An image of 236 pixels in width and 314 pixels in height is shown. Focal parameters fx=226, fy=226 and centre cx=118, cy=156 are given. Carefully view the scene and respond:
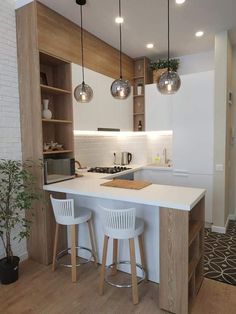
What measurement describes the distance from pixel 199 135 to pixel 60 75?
2.23 meters

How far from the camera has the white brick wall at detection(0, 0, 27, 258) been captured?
2.49 metres

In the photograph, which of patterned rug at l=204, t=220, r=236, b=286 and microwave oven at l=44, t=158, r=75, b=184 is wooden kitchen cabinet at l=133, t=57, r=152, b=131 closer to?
microwave oven at l=44, t=158, r=75, b=184

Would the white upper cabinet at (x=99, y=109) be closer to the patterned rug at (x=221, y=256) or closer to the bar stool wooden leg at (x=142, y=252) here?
the bar stool wooden leg at (x=142, y=252)

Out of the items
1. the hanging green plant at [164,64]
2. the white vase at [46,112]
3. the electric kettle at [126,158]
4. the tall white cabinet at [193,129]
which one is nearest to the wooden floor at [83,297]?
the tall white cabinet at [193,129]

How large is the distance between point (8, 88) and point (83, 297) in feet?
7.61

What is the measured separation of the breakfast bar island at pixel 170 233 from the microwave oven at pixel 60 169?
9.0 inches

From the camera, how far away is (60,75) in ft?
9.61

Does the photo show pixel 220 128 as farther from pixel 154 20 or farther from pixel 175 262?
pixel 175 262

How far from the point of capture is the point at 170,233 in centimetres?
186

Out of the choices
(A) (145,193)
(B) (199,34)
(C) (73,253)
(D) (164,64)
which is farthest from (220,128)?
(C) (73,253)

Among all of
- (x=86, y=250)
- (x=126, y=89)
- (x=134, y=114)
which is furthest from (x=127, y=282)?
(x=134, y=114)

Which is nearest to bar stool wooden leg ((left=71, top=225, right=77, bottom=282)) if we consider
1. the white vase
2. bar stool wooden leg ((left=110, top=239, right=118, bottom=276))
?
bar stool wooden leg ((left=110, top=239, right=118, bottom=276))

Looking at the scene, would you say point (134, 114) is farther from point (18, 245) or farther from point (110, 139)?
point (18, 245)

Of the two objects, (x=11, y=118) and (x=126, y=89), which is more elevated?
(x=126, y=89)
